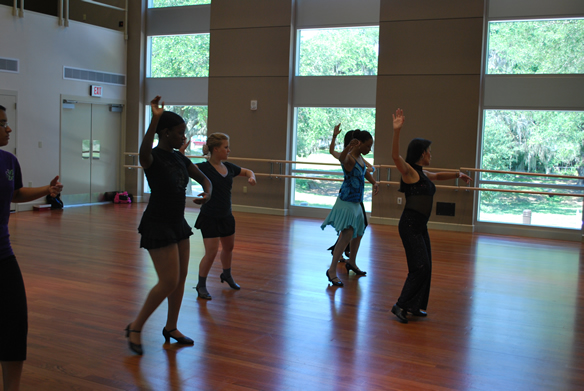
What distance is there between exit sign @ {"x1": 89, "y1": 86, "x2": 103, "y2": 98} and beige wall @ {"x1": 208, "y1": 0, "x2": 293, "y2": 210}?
2518 millimetres

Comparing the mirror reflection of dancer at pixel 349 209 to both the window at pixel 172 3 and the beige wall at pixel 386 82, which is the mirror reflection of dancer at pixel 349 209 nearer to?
the beige wall at pixel 386 82

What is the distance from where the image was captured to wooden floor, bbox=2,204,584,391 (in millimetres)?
3188

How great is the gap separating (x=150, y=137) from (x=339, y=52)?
8.35 metres

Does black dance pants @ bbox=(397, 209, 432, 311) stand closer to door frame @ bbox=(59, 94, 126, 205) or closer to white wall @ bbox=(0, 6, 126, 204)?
white wall @ bbox=(0, 6, 126, 204)

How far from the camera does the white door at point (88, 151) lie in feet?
37.8

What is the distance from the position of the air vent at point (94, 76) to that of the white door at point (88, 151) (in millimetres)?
557

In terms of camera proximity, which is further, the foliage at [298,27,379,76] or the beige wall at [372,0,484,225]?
the foliage at [298,27,379,76]

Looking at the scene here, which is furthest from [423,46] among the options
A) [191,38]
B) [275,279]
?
[275,279]

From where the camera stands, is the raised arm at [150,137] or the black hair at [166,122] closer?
the raised arm at [150,137]

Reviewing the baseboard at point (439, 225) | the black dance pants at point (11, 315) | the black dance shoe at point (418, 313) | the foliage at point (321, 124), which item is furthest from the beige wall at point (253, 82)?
the black dance pants at point (11, 315)

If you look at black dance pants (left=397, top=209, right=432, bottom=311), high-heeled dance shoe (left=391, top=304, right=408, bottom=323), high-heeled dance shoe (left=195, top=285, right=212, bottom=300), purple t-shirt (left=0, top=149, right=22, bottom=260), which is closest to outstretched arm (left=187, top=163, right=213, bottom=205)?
purple t-shirt (left=0, top=149, right=22, bottom=260)

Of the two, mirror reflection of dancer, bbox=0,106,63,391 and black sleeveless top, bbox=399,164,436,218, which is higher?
black sleeveless top, bbox=399,164,436,218

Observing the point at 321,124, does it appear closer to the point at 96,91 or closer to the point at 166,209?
the point at 96,91

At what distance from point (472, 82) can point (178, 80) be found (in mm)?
6444
